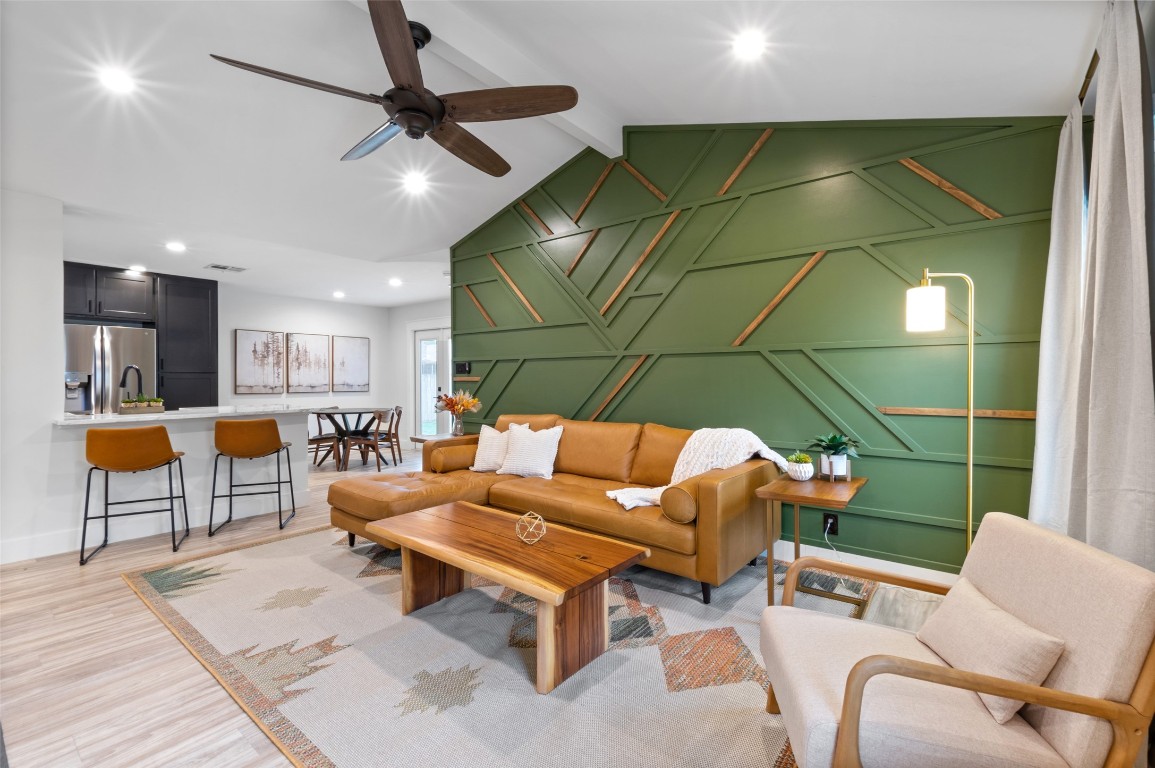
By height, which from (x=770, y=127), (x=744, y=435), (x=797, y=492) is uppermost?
(x=770, y=127)

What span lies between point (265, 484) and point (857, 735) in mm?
4857

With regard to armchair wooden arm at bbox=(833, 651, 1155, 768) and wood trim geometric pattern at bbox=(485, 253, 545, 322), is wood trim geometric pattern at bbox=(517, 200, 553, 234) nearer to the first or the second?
wood trim geometric pattern at bbox=(485, 253, 545, 322)

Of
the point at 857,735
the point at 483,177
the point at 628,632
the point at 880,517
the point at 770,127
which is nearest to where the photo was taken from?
the point at 857,735

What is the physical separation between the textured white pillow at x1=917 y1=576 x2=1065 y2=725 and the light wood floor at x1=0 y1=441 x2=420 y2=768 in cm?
204

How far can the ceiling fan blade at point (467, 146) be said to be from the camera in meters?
2.68

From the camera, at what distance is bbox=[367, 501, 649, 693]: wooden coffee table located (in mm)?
1979

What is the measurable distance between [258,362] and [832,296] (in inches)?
309

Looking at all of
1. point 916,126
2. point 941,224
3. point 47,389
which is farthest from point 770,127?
point 47,389

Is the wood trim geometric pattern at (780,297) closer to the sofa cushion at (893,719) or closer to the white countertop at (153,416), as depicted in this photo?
the sofa cushion at (893,719)

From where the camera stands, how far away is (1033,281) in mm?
2691

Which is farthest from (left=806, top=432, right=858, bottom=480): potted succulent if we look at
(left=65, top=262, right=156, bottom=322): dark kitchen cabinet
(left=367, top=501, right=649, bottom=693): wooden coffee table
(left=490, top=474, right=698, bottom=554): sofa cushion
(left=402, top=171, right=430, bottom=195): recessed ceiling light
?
(left=65, top=262, right=156, bottom=322): dark kitchen cabinet

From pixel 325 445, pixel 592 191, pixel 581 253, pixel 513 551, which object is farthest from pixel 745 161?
pixel 325 445

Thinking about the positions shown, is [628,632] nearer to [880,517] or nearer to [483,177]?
[880,517]

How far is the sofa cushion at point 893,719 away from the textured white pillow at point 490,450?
2.92 meters
